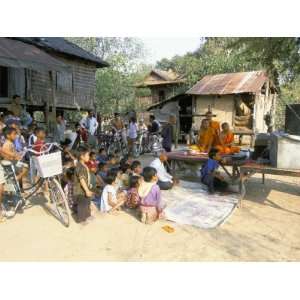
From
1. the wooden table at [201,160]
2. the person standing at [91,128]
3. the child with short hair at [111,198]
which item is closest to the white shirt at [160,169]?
the wooden table at [201,160]

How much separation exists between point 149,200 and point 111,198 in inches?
27.8

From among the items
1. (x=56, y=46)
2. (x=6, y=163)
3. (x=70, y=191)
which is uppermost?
(x=56, y=46)

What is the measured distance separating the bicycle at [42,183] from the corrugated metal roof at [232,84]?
43.4 ft

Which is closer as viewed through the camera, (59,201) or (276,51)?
(59,201)

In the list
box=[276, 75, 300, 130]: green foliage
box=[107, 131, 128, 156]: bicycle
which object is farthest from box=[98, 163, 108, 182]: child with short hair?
box=[276, 75, 300, 130]: green foliage

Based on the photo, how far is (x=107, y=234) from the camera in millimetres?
4406

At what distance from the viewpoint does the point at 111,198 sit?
5316 mm

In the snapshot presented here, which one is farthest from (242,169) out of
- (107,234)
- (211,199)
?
(107,234)

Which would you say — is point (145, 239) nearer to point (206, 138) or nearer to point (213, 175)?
point (213, 175)

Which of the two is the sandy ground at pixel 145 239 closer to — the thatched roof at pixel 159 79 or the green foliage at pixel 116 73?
the thatched roof at pixel 159 79

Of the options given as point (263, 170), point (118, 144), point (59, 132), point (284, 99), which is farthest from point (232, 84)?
point (263, 170)

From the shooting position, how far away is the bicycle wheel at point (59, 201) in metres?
4.70

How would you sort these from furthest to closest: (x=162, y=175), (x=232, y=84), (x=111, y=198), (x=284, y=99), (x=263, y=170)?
1. (x=284, y=99)
2. (x=232, y=84)
3. (x=162, y=175)
4. (x=263, y=170)
5. (x=111, y=198)

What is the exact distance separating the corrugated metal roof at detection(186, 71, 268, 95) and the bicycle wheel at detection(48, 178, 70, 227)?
1322cm
